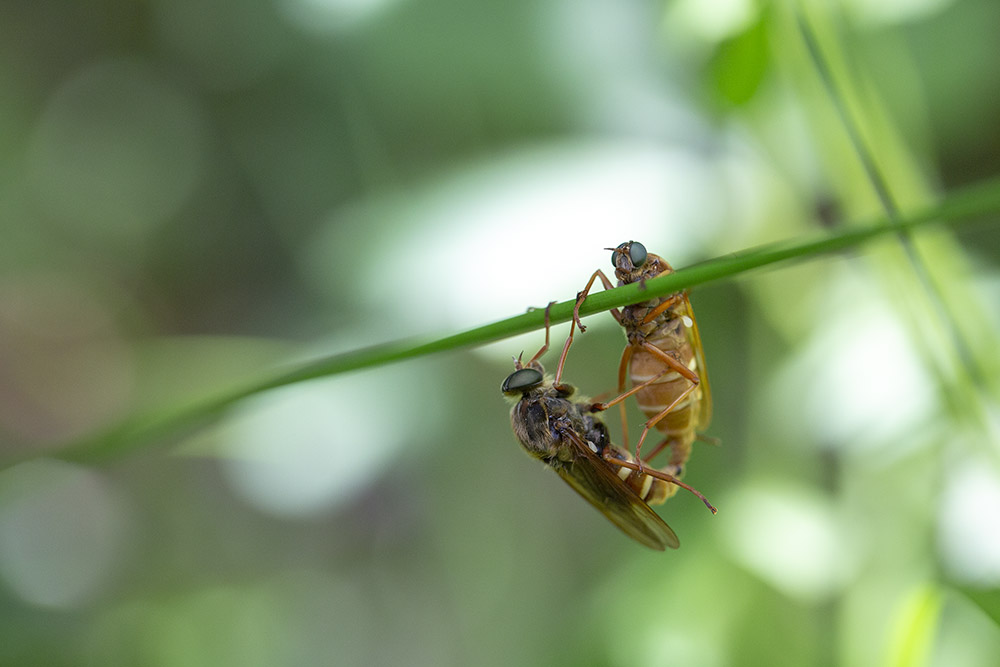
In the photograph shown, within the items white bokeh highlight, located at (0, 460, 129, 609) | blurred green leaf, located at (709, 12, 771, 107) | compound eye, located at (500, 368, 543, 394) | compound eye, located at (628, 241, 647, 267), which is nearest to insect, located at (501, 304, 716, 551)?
compound eye, located at (500, 368, 543, 394)

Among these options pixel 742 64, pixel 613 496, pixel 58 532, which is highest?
pixel 742 64

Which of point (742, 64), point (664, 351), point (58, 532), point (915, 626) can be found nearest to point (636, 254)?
point (664, 351)

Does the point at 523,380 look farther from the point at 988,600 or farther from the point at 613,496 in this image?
the point at 988,600

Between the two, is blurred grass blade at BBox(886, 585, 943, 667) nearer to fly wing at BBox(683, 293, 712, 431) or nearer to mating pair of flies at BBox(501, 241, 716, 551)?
mating pair of flies at BBox(501, 241, 716, 551)

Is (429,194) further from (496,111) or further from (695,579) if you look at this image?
(695,579)

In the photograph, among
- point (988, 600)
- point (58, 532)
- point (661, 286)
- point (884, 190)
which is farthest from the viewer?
point (58, 532)

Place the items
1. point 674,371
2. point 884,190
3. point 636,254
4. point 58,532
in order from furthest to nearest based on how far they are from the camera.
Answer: point 58,532
point 884,190
point 674,371
point 636,254

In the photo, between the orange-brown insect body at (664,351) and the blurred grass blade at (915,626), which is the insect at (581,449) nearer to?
the orange-brown insect body at (664,351)
